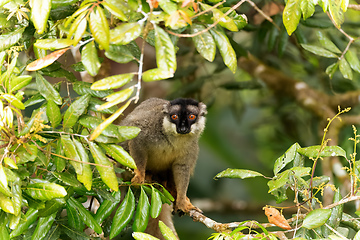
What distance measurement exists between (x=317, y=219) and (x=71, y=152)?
116 centimetres

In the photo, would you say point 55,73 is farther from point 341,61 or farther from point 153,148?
point 341,61

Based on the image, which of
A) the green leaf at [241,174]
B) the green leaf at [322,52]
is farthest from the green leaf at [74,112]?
the green leaf at [322,52]

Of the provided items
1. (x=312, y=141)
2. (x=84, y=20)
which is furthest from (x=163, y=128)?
(x=312, y=141)

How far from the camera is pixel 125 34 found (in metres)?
1.48

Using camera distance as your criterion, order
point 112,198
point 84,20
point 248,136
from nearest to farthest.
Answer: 1. point 84,20
2. point 112,198
3. point 248,136

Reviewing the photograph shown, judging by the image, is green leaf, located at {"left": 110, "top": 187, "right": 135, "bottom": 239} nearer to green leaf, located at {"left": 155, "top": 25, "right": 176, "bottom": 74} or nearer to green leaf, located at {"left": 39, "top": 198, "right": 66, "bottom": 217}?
green leaf, located at {"left": 39, "top": 198, "right": 66, "bottom": 217}

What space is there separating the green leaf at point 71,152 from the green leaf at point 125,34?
1.74 feet

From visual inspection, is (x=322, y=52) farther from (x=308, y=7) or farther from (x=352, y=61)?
(x=308, y=7)

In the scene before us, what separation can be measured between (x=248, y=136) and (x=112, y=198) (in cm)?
446

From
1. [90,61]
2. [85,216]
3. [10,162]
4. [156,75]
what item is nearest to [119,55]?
[90,61]

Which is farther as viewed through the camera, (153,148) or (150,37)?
(153,148)

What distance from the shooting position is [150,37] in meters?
2.11

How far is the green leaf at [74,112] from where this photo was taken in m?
1.86

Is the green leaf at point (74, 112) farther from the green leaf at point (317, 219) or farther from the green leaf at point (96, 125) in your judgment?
the green leaf at point (317, 219)
